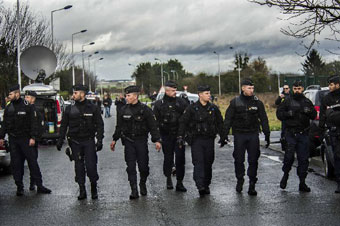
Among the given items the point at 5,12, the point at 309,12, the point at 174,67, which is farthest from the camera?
the point at 174,67

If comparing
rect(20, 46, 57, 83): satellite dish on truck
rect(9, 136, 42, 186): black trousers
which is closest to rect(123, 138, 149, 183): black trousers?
rect(9, 136, 42, 186): black trousers

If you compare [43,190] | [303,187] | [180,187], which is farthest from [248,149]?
[43,190]

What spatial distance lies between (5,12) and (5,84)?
19.6 feet

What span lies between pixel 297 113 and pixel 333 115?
695 millimetres

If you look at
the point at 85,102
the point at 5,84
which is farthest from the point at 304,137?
the point at 5,84

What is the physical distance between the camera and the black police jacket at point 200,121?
8.96 m

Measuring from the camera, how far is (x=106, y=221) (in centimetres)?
709

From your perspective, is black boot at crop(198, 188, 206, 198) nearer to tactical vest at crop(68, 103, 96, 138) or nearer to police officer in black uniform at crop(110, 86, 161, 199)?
police officer in black uniform at crop(110, 86, 161, 199)

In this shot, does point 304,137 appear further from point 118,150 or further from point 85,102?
point 118,150

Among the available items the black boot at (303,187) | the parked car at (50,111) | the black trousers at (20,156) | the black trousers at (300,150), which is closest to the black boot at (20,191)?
the black trousers at (20,156)

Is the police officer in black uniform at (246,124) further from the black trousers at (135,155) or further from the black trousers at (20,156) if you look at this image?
the black trousers at (20,156)

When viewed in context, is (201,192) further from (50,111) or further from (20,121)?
(50,111)

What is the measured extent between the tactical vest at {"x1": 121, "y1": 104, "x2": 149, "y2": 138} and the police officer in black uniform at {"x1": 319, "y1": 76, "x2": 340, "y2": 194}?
2842 millimetres

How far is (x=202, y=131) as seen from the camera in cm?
895
